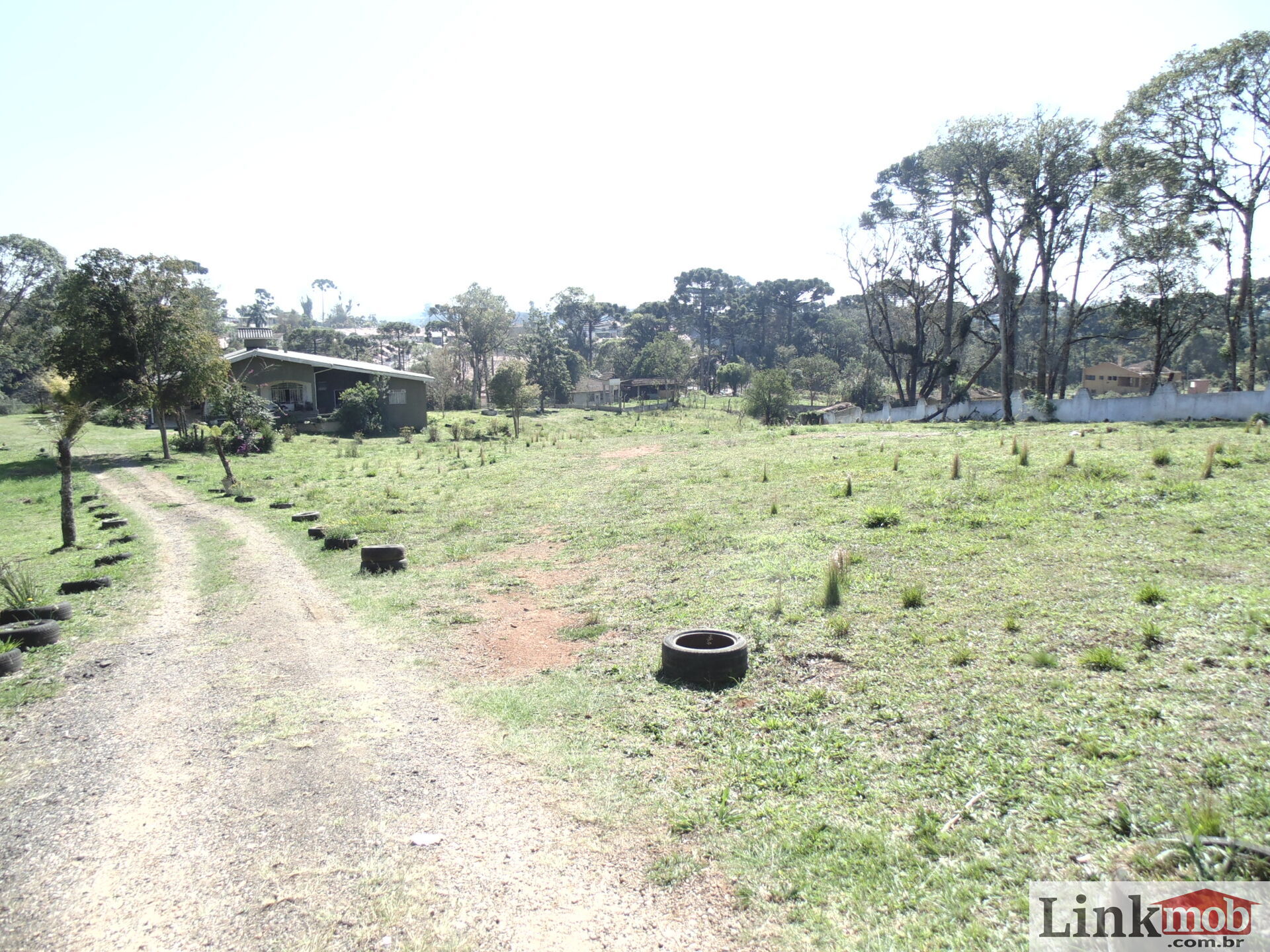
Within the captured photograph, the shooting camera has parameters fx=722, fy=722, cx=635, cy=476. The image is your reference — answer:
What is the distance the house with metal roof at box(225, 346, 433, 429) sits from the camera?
3944 centimetres

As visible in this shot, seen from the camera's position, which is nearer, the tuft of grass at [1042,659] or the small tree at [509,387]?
the tuft of grass at [1042,659]

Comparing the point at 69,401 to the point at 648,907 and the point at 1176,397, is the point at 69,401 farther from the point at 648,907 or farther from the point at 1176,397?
the point at 1176,397

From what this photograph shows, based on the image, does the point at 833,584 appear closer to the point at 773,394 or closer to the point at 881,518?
the point at 881,518

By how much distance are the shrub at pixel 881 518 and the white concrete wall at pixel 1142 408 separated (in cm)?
1822

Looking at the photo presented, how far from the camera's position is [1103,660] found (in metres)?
5.54

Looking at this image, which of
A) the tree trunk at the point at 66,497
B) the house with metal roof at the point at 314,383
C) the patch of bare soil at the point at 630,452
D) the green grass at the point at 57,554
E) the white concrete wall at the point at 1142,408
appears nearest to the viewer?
the green grass at the point at 57,554

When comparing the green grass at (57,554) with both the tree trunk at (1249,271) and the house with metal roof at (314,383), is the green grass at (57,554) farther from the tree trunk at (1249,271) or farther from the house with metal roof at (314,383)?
the tree trunk at (1249,271)

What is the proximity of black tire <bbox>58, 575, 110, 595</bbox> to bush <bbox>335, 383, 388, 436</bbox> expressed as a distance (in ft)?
94.2

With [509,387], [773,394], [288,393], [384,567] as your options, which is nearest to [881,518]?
[384,567]

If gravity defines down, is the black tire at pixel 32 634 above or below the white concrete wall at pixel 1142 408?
below

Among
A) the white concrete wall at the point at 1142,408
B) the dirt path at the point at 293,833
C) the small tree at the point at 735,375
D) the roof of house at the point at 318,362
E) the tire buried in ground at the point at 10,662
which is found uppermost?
the small tree at the point at 735,375

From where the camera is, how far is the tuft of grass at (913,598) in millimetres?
7555

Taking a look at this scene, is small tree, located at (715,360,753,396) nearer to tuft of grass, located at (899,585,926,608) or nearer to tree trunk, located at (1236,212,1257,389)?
tree trunk, located at (1236,212,1257,389)

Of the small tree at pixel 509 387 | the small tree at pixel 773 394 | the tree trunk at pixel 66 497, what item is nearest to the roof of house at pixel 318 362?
the small tree at pixel 509 387
